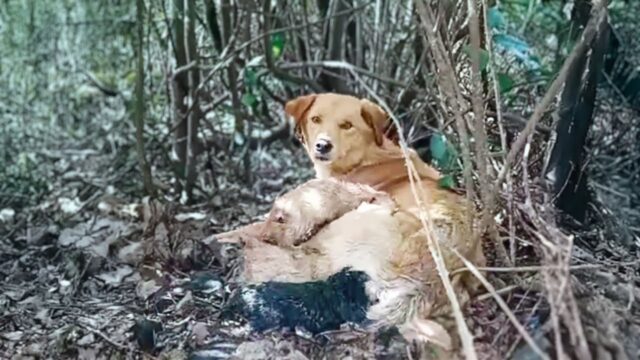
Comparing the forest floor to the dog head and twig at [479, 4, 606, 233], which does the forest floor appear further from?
the dog head

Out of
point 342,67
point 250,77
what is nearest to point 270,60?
point 250,77

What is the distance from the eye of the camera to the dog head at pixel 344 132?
3.14 metres

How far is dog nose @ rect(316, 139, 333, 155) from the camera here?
312cm

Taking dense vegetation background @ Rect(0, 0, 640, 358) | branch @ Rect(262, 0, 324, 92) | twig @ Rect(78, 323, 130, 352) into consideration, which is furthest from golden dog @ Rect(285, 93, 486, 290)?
branch @ Rect(262, 0, 324, 92)

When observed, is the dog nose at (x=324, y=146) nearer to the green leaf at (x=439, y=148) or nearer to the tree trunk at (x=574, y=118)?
the green leaf at (x=439, y=148)

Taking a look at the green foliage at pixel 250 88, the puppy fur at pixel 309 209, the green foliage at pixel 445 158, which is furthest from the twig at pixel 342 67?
the puppy fur at pixel 309 209

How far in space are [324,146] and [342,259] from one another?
61 cm

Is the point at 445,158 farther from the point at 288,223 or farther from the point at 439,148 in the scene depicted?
the point at 288,223

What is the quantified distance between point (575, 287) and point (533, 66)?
2.16 m

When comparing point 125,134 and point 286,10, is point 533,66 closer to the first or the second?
point 286,10

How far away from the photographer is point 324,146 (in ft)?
10.2

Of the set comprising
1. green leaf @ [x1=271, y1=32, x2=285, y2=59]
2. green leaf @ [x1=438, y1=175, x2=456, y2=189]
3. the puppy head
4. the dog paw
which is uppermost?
green leaf @ [x1=271, y1=32, x2=285, y2=59]

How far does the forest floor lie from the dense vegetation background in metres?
0.01

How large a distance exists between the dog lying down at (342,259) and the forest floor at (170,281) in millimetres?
64
